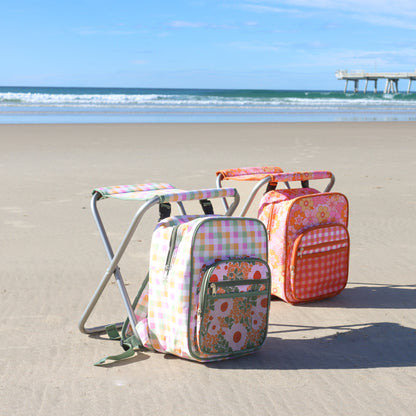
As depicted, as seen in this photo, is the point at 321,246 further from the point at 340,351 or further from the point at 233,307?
the point at 233,307

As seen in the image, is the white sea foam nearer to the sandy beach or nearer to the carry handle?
the sandy beach

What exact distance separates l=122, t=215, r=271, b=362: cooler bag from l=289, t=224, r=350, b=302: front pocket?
0.76 metres

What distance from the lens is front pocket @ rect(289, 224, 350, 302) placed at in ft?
12.8

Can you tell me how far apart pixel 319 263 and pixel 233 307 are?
1126 millimetres

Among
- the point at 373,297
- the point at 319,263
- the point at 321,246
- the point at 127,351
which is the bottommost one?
the point at 373,297

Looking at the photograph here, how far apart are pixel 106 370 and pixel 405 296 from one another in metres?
2.17

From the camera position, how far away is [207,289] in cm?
289

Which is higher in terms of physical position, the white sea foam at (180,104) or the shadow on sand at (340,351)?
the white sea foam at (180,104)

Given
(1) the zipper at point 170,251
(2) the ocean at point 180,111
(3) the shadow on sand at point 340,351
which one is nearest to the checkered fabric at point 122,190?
(1) the zipper at point 170,251

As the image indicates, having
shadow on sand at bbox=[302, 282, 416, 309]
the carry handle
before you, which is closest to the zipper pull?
the carry handle

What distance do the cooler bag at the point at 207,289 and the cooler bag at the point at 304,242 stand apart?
28.9 inches

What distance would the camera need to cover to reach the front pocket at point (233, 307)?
9.60 ft

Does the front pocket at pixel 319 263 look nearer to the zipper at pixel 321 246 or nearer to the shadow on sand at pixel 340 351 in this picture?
the zipper at pixel 321 246

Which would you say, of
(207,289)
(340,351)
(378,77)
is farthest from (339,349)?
(378,77)
